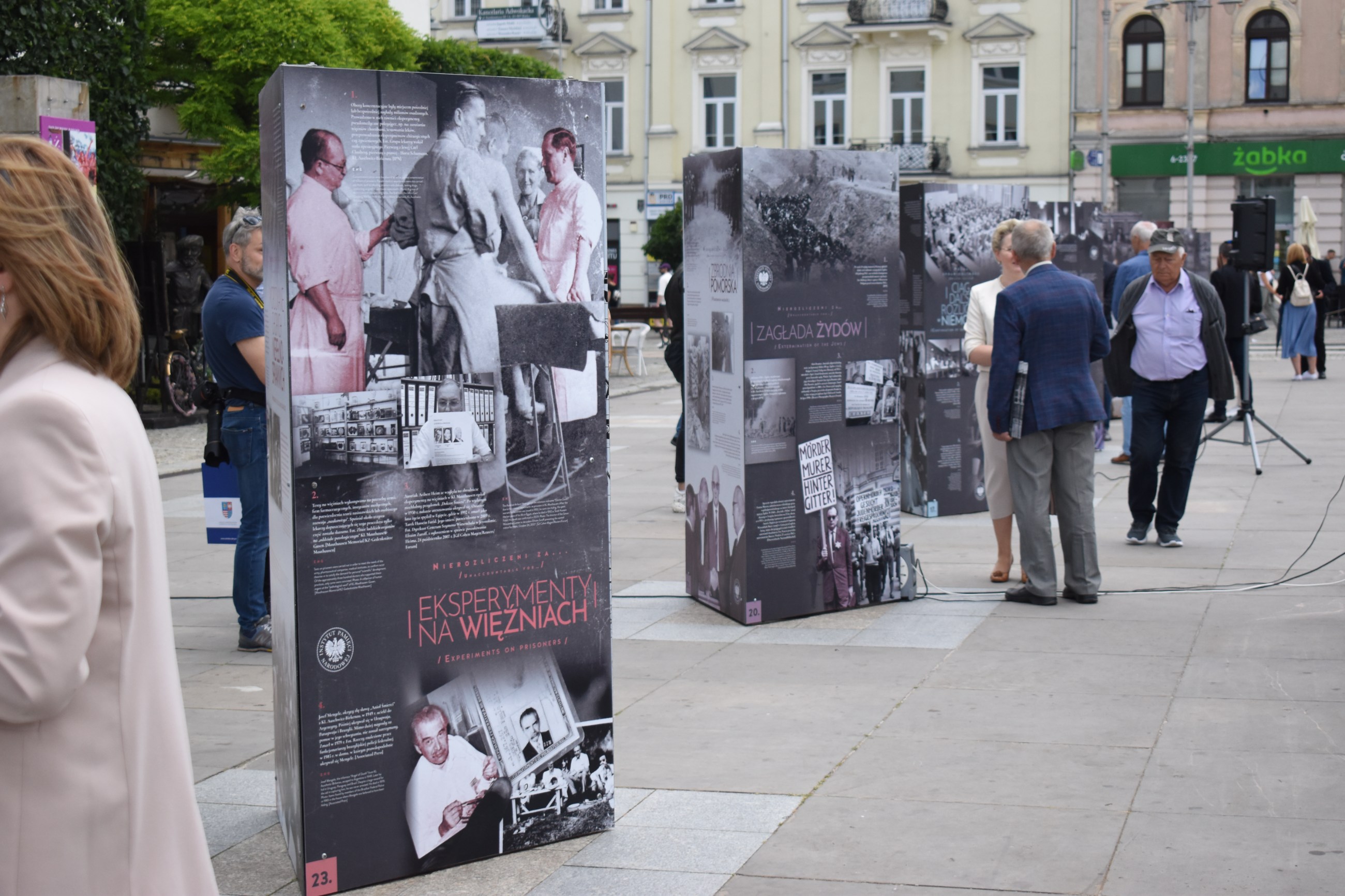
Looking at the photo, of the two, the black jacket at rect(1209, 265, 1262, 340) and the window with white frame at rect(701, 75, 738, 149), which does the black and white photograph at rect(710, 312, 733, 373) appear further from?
the window with white frame at rect(701, 75, 738, 149)

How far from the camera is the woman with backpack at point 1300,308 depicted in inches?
845

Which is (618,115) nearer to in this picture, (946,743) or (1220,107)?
(1220,107)

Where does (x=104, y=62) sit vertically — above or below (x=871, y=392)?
above

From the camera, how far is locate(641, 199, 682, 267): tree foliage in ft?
114

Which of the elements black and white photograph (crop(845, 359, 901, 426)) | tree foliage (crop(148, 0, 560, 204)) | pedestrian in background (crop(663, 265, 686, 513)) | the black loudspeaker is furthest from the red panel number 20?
tree foliage (crop(148, 0, 560, 204))

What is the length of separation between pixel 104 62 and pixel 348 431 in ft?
49.6

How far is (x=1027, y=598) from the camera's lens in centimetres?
793

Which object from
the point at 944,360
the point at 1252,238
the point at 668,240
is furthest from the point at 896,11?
the point at 944,360

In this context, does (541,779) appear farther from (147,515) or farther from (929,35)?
(929,35)

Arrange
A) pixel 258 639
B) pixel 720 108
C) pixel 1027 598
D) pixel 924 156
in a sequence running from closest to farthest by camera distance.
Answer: pixel 258 639
pixel 1027 598
pixel 924 156
pixel 720 108

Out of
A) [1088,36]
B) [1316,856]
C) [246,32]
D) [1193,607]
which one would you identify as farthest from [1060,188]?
[1316,856]

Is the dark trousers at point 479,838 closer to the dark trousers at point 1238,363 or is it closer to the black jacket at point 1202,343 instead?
the black jacket at point 1202,343

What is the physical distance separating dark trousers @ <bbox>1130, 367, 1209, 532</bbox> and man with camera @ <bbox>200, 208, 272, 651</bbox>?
5.36 meters

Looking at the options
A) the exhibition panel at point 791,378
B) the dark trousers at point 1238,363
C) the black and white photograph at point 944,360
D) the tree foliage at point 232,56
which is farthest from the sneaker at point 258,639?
the tree foliage at point 232,56
